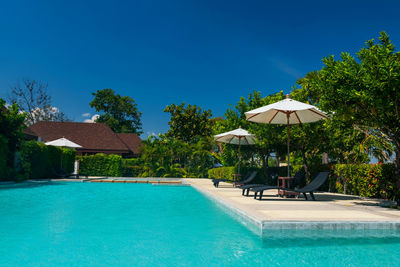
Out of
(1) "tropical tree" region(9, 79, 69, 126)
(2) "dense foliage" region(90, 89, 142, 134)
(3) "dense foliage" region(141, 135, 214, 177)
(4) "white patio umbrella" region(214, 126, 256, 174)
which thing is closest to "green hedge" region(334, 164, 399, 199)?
(4) "white patio umbrella" region(214, 126, 256, 174)

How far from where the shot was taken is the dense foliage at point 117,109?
57125 mm

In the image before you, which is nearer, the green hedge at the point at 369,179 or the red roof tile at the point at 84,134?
the green hedge at the point at 369,179

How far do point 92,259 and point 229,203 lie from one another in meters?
4.88

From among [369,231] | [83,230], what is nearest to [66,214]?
[83,230]

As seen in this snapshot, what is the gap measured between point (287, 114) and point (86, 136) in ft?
103

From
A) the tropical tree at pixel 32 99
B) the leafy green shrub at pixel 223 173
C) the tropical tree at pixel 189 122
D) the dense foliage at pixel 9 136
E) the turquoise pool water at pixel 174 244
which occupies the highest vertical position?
the tropical tree at pixel 32 99

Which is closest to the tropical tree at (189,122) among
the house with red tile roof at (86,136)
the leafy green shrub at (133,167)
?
the house with red tile roof at (86,136)

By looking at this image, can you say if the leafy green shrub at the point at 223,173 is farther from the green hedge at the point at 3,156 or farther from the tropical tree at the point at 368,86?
the green hedge at the point at 3,156

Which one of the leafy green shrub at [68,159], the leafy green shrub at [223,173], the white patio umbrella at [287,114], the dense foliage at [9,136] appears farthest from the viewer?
the leafy green shrub at [68,159]

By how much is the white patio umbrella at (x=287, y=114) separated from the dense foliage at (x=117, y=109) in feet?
155

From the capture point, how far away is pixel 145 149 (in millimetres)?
27641

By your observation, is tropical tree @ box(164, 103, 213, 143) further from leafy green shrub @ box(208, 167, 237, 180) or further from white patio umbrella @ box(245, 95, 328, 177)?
white patio umbrella @ box(245, 95, 328, 177)

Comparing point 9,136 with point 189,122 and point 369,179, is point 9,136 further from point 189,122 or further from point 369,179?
point 189,122

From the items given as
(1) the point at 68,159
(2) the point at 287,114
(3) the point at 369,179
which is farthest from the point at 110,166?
(3) the point at 369,179
